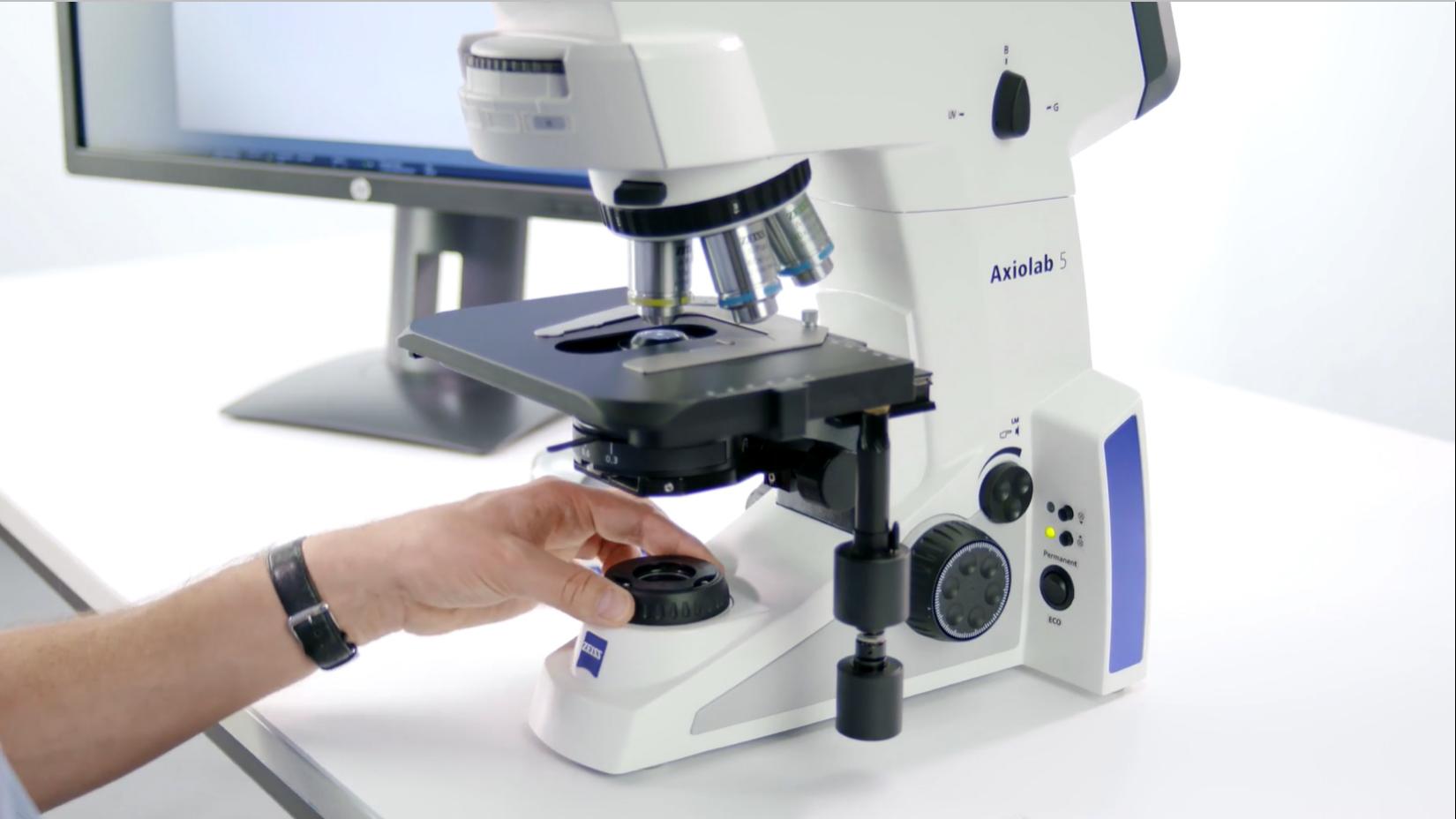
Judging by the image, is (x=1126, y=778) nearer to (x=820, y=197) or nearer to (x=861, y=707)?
(x=861, y=707)

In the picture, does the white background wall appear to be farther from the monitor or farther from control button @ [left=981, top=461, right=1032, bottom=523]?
control button @ [left=981, top=461, right=1032, bottom=523]

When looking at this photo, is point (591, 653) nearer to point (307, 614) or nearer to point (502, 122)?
point (307, 614)

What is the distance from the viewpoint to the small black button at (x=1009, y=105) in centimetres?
87

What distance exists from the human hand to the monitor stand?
461 mm

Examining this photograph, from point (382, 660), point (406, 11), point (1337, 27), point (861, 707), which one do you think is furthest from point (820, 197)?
point (1337, 27)

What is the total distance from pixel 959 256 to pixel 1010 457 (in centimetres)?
14

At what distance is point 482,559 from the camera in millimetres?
877

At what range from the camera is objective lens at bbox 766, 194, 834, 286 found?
2.61 ft

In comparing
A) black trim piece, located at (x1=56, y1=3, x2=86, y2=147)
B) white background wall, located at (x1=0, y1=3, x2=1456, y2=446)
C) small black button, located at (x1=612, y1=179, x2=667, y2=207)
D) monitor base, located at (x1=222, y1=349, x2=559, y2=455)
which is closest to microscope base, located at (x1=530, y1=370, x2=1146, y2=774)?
small black button, located at (x1=612, y1=179, x2=667, y2=207)

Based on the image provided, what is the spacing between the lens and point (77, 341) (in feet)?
5.66

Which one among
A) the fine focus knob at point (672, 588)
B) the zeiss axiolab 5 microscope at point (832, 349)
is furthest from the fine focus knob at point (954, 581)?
the fine focus knob at point (672, 588)

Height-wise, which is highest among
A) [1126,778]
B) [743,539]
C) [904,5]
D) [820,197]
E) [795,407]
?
[904,5]

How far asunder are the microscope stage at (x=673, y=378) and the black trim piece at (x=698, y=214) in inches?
3.0

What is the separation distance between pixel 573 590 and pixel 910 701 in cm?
25
